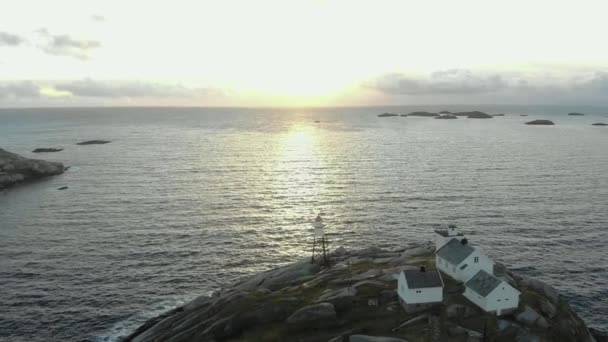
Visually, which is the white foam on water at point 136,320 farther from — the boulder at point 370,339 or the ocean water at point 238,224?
the boulder at point 370,339

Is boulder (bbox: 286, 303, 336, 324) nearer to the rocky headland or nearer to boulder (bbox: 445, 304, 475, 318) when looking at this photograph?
the rocky headland

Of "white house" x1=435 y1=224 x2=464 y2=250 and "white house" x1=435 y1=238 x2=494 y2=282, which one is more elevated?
"white house" x1=435 y1=224 x2=464 y2=250

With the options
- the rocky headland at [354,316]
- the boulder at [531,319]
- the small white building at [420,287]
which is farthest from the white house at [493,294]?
the small white building at [420,287]

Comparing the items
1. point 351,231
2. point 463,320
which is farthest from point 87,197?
point 463,320

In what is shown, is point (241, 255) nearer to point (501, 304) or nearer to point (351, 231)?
point (351, 231)

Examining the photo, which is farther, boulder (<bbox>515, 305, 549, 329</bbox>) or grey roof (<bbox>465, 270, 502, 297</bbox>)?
grey roof (<bbox>465, 270, 502, 297</bbox>)

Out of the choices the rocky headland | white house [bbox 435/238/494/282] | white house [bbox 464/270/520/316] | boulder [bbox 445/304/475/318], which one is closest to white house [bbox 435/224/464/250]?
white house [bbox 435/238/494/282]

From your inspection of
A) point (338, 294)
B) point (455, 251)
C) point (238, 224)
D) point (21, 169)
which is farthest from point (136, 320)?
point (21, 169)
